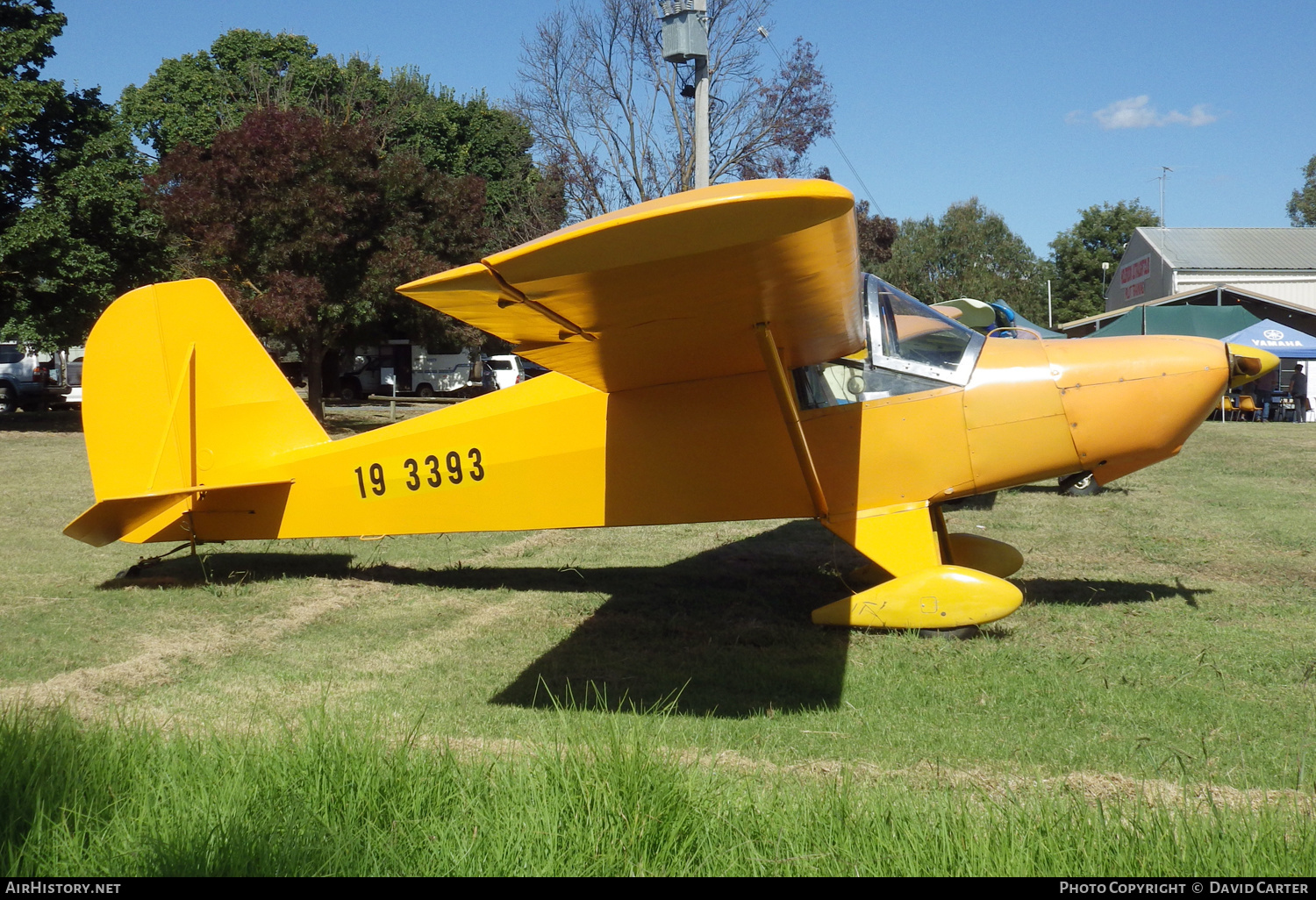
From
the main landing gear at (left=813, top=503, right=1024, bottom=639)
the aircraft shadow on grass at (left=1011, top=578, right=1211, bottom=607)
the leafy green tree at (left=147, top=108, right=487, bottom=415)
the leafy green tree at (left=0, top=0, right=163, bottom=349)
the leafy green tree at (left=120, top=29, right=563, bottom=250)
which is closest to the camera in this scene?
the main landing gear at (left=813, top=503, right=1024, bottom=639)

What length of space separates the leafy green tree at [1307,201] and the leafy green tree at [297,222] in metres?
96.6

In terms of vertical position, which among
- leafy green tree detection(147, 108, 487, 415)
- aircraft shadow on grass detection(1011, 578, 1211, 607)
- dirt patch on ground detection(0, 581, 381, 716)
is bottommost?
aircraft shadow on grass detection(1011, 578, 1211, 607)

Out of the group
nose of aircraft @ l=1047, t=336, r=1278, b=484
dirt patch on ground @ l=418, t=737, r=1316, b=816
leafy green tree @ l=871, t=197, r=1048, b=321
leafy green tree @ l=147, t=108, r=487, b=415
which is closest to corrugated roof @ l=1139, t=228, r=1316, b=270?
leafy green tree @ l=871, t=197, r=1048, b=321

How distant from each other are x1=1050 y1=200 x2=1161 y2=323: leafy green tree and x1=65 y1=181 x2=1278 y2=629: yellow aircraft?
242ft

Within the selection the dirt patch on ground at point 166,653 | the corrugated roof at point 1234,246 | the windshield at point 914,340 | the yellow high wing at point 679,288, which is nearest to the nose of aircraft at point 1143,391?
the windshield at point 914,340

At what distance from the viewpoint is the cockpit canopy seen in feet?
Answer: 20.2

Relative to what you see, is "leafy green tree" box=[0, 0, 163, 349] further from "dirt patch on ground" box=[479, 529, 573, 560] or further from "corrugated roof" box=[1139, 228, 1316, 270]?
"corrugated roof" box=[1139, 228, 1316, 270]

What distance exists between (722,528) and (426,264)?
55.4 ft

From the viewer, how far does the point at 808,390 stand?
6.30 meters

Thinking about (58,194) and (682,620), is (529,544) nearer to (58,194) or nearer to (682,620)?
(682,620)

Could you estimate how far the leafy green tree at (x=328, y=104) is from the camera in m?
38.6

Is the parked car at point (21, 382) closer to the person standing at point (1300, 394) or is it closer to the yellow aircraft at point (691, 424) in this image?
the yellow aircraft at point (691, 424)

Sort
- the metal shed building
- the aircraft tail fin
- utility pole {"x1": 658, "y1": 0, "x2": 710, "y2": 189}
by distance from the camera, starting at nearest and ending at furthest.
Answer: the aircraft tail fin
utility pole {"x1": 658, "y1": 0, "x2": 710, "y2": 189}
the metal shed building

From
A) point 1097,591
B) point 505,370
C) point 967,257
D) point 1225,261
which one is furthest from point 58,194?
point 967,257
